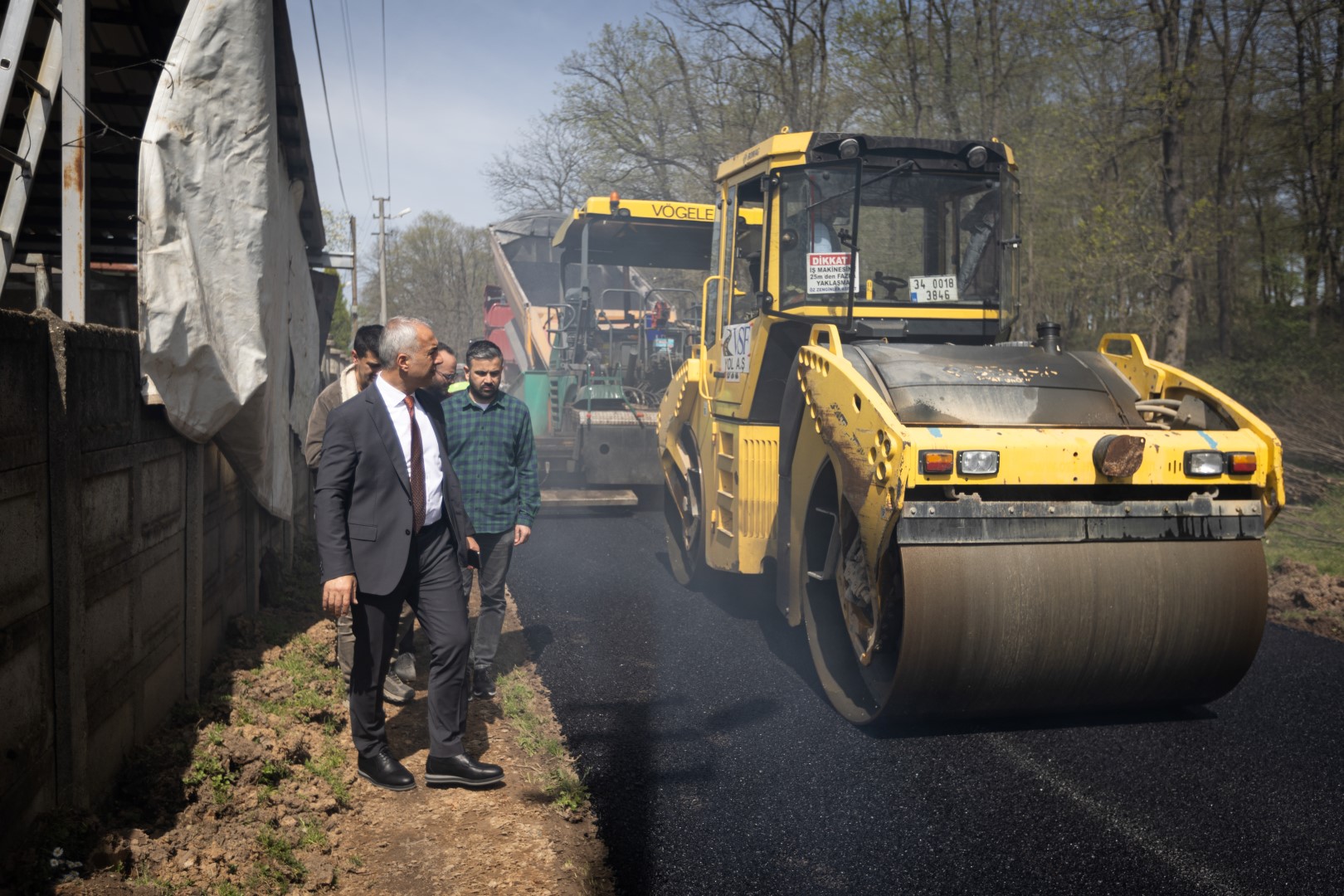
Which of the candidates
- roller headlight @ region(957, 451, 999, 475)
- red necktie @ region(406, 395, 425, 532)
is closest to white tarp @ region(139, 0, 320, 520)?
red necktie @ region(406, 395, 425, 532)

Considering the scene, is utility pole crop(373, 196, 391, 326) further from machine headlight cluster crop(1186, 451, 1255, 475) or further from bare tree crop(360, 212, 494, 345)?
machine headlight cluster crop(1186, 451, 1255, 475)

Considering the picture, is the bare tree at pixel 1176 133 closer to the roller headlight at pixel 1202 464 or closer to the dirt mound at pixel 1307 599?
the dirt mound at pixel 1307 599

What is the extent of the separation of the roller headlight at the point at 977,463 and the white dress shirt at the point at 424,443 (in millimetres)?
2041

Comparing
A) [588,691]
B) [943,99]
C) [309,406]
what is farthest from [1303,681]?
[943,99]

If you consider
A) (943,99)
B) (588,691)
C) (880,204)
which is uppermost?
(943,99)

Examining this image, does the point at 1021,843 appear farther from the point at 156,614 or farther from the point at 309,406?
the point at 309,406

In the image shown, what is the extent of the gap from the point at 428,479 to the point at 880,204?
3.33m

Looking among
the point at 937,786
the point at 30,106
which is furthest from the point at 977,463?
the point at 30,106

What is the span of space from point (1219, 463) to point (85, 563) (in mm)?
4185

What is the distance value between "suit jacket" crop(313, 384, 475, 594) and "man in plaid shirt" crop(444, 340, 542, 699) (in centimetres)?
119

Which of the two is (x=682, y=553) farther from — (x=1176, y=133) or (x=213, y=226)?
(x=1176, y=133)

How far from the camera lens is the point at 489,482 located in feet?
17.5

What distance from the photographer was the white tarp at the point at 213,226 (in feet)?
12.8

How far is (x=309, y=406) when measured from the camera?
6.95m
